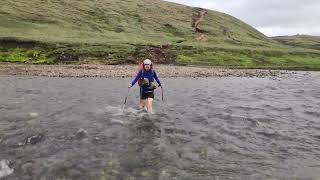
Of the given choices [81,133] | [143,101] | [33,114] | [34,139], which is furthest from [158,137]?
[33,114]

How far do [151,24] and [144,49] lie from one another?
49.3m

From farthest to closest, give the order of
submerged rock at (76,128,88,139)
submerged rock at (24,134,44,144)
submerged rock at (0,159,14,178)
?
submerged rock at (76,128,88,139) < submerged rock at (24,134,44,144) < submerged rock at (0,159,14,178)

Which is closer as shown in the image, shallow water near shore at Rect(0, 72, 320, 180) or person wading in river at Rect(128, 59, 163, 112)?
shallow water near shore at Rect(0, 72, 320, 180)

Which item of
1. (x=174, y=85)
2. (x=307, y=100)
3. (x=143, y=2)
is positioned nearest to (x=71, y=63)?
(x=174, y=85)

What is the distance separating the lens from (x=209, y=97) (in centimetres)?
3856

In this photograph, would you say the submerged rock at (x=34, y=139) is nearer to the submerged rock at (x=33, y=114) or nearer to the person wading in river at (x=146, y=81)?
the submerged rock at (x=33, y=114)

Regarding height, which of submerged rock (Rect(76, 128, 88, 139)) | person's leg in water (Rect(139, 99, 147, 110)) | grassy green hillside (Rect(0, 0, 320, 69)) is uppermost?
grassy green hillside (Rect(0, 0, 320, 69))

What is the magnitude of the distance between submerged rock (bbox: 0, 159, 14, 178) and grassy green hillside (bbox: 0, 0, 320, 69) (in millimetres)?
60553

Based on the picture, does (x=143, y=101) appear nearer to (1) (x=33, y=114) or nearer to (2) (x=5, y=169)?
(1) (x=33, y=114)

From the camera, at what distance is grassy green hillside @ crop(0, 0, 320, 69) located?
281 feet

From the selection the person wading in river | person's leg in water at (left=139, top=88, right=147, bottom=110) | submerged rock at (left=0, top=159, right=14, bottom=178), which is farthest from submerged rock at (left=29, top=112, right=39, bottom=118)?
submerged rock at (left=0, top=159, right=14, bottom=178)

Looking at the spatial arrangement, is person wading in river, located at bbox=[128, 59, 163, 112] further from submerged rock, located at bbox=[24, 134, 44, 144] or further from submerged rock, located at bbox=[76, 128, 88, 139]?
submerged rock, located at bbox=[24, 134, 44, 144]

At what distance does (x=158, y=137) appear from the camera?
73.3ft

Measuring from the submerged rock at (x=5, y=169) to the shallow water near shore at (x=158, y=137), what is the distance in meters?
0.20
